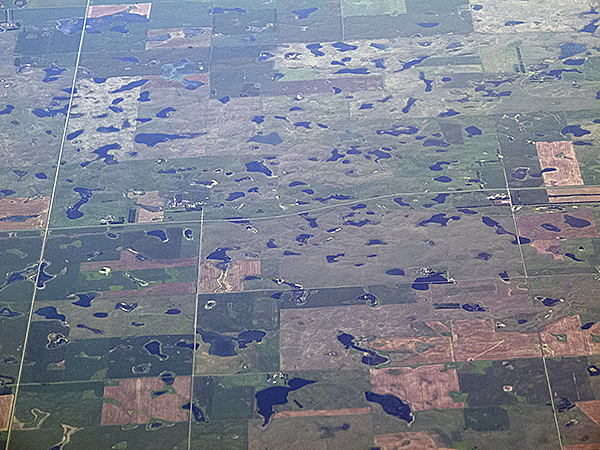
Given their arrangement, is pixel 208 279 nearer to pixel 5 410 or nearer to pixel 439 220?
pixel 5 410

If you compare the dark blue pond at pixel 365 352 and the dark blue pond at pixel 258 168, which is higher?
the dark blue pond at pixel 258 168

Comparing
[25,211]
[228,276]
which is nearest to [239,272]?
[228,276]

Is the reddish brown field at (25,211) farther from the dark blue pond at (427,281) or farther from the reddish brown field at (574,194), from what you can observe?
the reddish brown field at (574,194)

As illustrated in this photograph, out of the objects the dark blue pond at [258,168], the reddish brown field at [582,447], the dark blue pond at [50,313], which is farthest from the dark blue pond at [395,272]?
the dark blue pond at [50,313]

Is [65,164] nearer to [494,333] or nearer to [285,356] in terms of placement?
[285,356]

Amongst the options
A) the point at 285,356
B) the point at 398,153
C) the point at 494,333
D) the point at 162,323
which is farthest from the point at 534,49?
the point at 162,323

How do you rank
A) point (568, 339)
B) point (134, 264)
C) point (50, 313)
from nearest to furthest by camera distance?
point (568, 339)
point (50, 313)
point (134, 264)
